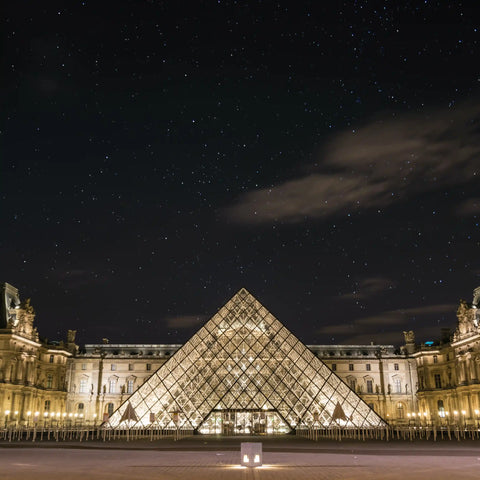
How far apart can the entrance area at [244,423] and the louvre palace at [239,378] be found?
58 millimetres

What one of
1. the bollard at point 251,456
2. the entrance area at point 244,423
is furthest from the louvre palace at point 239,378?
the bollard at point 251,456

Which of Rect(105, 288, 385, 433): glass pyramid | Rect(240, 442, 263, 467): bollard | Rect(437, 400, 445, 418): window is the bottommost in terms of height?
Rect(437, 400, 445, 418): window

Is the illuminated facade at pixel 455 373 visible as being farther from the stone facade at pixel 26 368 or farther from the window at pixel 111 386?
the stone facade at pixel 26 368

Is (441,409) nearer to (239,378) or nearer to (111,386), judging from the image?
(239,378)

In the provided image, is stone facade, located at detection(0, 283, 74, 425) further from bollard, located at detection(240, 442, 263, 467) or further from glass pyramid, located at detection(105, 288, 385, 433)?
bollard, located at detection(240, 442, 263, 467)

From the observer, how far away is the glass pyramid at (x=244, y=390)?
2798 cm

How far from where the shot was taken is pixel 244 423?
29797 mm

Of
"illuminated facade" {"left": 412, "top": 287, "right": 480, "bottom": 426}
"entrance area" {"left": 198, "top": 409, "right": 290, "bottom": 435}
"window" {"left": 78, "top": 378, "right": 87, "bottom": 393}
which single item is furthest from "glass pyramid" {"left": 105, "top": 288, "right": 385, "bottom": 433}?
"window" {"left": 78, "top": 378, "right": 87, "bottom": 393}

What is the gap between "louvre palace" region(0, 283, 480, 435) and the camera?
28453mm

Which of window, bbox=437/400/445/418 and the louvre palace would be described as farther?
window, bbox=437/400/445/418

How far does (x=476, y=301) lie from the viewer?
1959 inches

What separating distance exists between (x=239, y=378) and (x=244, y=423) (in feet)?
9.19

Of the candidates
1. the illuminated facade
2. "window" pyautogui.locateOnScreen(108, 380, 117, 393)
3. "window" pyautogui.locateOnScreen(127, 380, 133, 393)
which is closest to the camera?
the illuminated facade

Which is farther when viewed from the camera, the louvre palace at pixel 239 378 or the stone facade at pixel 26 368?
the stone facade at pixel 26 368
